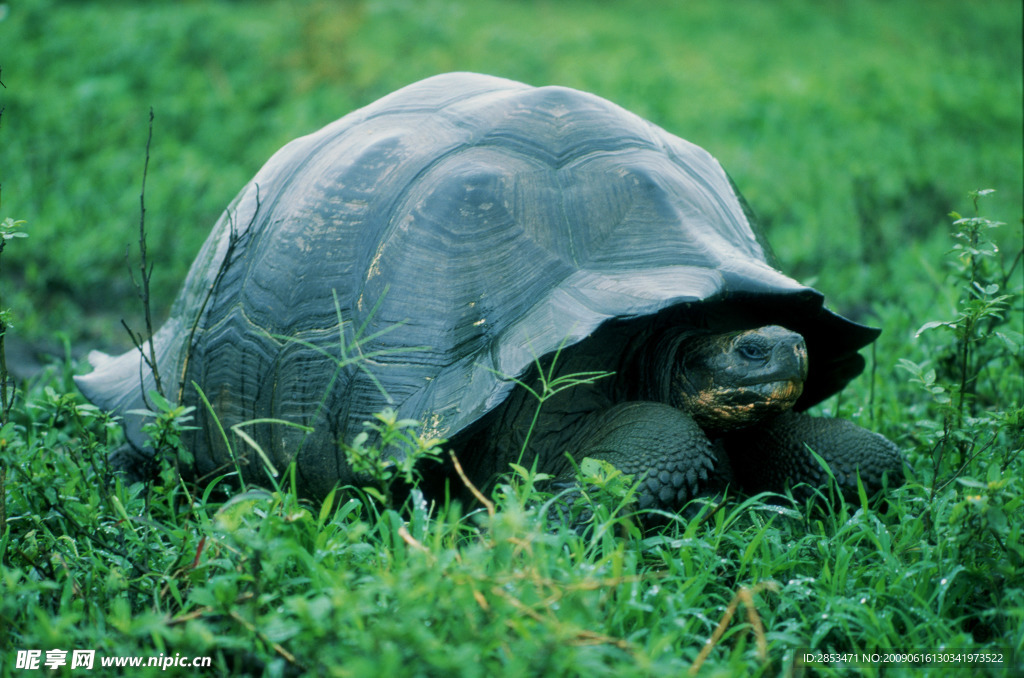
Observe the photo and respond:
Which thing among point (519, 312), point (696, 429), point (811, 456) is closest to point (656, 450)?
point (696, 429)

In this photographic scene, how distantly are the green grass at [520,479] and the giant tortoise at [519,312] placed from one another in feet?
0.65

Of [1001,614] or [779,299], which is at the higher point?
[779,299]

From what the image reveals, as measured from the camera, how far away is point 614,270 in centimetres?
223

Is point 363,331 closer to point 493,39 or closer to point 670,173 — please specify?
point 670,173

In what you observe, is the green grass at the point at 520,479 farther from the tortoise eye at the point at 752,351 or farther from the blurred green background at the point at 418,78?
the tortoise eye at the point at 752,351

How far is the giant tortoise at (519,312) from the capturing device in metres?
2.16

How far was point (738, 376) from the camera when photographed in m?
2.25

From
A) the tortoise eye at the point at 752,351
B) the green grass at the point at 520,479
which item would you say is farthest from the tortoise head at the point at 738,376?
the green grass at the point at 520,479

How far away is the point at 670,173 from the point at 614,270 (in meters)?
0.45

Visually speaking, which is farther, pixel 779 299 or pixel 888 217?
pixel 888 217

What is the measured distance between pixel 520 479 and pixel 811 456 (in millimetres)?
861

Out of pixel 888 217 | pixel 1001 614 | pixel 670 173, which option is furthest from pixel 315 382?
pixel 888 217

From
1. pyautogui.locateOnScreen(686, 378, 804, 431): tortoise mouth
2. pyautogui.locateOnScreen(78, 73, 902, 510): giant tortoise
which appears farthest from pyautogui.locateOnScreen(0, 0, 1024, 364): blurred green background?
pyautogui.locateOnScreen(686, 378, 804, 431): tortoise mouth

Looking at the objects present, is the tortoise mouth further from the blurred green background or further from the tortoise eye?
the blurred green background
